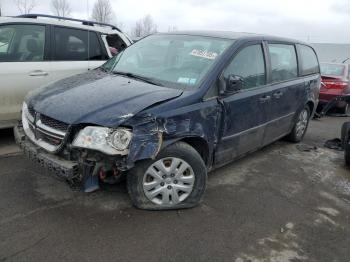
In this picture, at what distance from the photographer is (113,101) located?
3344mm

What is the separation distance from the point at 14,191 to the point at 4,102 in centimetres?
166

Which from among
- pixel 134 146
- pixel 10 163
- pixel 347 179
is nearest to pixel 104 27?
pixel 10 163

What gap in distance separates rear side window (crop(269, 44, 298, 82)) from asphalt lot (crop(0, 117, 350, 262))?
1.39 metres

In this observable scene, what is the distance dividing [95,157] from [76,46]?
3171mm

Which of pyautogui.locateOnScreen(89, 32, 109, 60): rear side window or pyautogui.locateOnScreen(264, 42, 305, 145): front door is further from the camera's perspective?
pyautogui.locateOnScreen(89, 32, 109, 60): rear side window

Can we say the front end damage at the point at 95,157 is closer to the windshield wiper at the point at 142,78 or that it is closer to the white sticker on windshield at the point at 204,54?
the windshield wiper at the point at 142,78

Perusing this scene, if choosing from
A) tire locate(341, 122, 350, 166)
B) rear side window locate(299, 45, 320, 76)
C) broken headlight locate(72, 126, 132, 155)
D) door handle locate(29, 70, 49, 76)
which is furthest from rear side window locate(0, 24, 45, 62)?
tire locate(341, 122, 350, 166)

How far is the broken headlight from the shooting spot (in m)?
3.04

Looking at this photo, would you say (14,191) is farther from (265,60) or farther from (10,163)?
(265,60)

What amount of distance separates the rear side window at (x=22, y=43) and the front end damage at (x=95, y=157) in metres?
2.23

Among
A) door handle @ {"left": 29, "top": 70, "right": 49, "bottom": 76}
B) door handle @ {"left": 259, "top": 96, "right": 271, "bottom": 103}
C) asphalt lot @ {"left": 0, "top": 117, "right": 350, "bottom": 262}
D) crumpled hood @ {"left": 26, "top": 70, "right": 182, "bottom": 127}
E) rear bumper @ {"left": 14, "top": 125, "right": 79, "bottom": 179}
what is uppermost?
crumpled hood @ {"left": 26, "top": 70, "right": 182, "bottom": 127}

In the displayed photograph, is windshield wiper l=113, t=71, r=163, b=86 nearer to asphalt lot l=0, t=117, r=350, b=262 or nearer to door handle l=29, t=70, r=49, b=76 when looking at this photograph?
asphalt lot l=0, t=117, r=350, b=262

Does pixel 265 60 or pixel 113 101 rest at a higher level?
pixel 265 60

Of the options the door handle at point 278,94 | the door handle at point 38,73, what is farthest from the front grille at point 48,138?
the door handle at point 278,94
